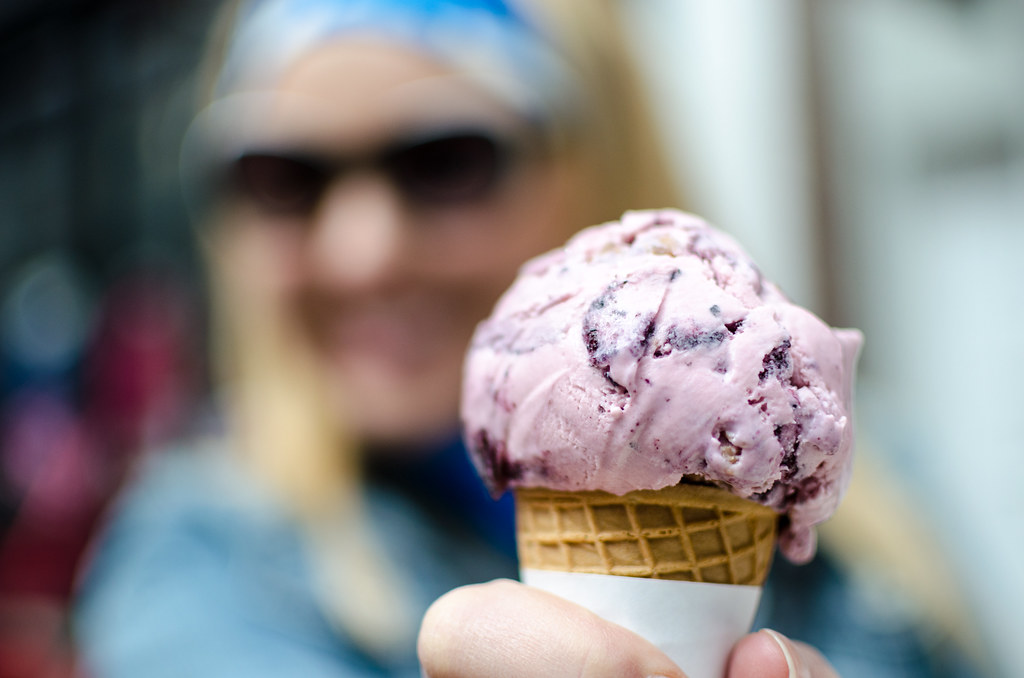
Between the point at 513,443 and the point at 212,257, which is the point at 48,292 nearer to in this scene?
the point at 212,257

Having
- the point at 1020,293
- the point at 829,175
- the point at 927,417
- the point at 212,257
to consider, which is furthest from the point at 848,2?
the point at 212,257

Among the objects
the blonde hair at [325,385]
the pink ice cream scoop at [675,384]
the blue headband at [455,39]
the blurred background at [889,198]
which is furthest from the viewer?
the blurred background at [889,198]

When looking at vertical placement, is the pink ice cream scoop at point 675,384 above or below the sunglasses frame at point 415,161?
below

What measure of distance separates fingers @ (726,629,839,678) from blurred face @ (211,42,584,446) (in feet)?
3.64

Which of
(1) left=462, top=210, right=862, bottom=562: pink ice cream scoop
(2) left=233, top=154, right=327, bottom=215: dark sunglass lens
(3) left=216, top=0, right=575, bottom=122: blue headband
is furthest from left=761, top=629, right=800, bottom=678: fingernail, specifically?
(2) left=233, top=154, right=327, bottom=215: dark sunglass lens

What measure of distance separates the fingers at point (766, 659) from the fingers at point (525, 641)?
0.28 feet

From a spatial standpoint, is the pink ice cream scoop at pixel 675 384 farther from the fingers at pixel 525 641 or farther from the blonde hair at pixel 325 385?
the blonde hair at pixel 325 385

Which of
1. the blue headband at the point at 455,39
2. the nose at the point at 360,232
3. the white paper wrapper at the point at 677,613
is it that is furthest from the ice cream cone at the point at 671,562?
the blue headband at the point at 455,39

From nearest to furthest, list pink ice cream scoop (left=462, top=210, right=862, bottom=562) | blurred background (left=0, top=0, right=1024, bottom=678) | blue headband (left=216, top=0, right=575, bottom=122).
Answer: pink ice cream scoop (left=462, top=210, right=862, bottom=562) < blue headband (left=216, top=0, right=575, bottom=122) < blurred background (left=0, top=0, right=1024, bottom=678)

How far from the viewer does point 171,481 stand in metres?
2.32

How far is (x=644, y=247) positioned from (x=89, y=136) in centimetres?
584

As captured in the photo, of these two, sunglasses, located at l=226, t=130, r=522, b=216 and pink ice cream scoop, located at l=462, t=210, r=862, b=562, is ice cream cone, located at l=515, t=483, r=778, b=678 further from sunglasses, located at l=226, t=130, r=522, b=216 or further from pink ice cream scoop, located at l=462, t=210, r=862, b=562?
sunglasses, located at l=226, t=130, r=522, b=216

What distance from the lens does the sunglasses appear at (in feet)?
5.44

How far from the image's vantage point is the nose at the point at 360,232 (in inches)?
65.4
